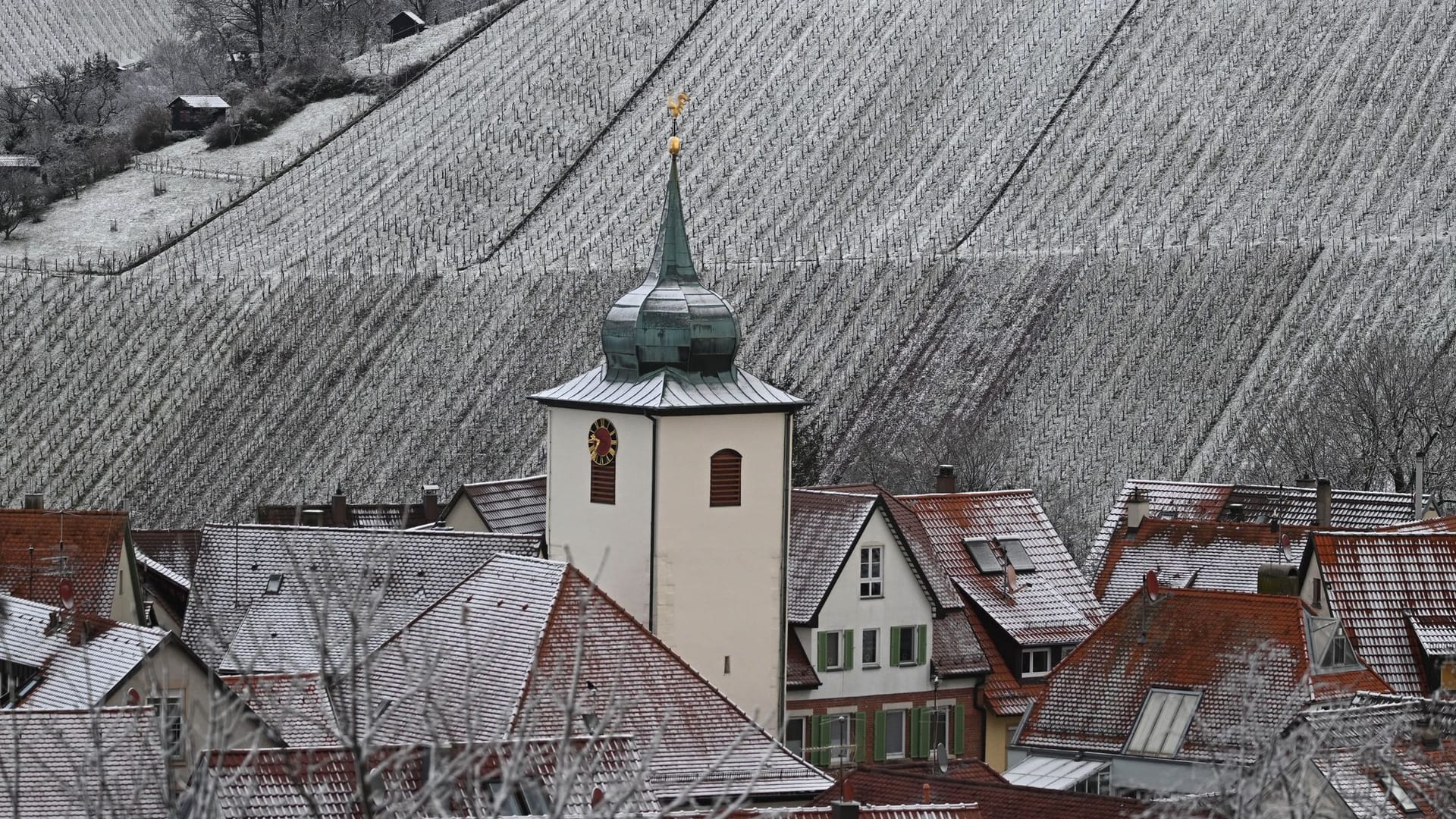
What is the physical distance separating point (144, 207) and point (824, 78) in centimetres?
3283

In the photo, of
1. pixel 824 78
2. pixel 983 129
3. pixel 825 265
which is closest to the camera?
pixel 825 265

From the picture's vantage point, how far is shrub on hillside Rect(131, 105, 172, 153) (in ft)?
476

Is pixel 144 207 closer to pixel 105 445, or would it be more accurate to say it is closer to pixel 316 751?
pixel 105 445

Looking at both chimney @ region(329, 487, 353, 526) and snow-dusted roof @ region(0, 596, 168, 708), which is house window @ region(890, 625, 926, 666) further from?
chimney @ region(329, 487, 353, 526)

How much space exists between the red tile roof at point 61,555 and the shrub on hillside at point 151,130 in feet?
336

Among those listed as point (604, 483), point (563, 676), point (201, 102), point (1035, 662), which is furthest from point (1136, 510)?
point (201, 102)

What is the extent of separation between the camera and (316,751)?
2170 centimetres

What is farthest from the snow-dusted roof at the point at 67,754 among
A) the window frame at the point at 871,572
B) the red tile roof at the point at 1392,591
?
the window frame at the point at 871,572

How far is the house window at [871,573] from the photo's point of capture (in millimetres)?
45781

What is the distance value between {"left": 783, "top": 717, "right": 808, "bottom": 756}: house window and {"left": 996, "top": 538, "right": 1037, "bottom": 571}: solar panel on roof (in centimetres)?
659

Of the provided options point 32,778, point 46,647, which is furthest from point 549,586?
point 32,778

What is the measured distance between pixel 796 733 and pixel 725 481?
191 inches

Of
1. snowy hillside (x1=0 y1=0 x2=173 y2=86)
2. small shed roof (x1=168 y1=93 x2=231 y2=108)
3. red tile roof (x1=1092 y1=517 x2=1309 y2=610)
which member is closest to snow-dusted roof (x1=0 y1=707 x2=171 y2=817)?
red tile roof (x1=1092 y1=517 x2=1309 y2=610)

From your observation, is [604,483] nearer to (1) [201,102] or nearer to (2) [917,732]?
(2) [917,732]
